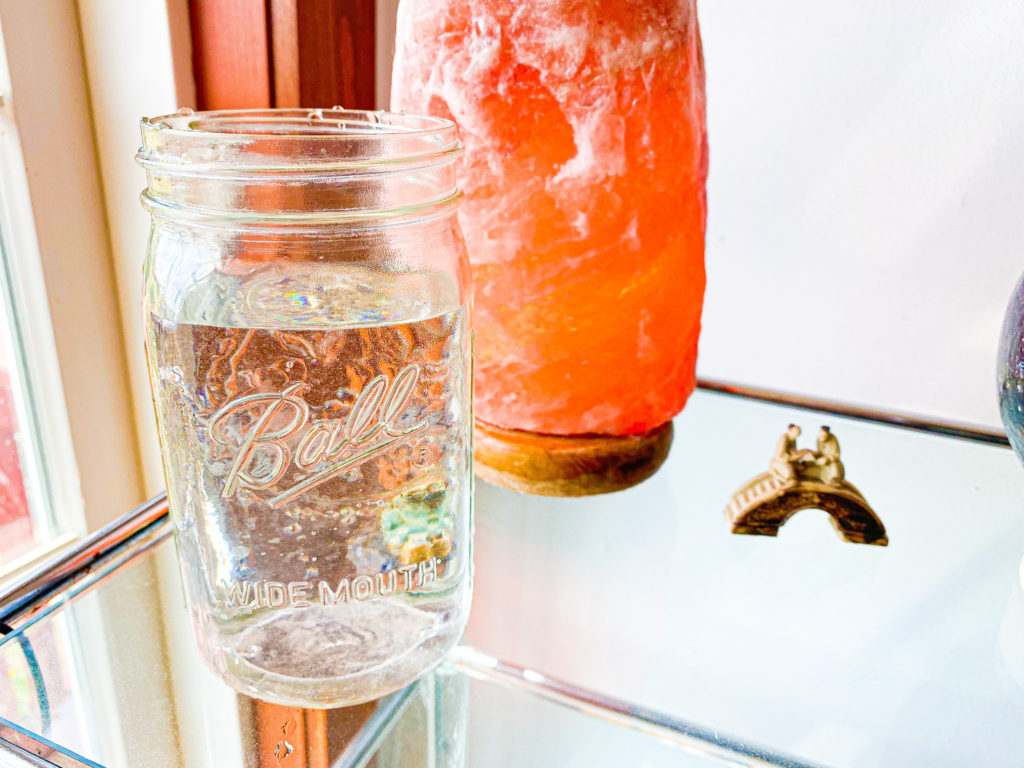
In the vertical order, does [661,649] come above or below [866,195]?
below

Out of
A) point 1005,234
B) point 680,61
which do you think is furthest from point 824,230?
point 680,61

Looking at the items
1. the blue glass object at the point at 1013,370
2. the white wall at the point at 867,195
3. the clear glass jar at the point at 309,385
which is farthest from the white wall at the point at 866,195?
the clear glass jar at the point at 309,385

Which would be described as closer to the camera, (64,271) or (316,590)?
(316,590)

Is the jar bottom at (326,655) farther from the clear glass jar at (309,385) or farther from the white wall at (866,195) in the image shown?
the white wall at (866,195)

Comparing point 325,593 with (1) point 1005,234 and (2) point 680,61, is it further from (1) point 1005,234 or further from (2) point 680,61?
(1) point 1005,234

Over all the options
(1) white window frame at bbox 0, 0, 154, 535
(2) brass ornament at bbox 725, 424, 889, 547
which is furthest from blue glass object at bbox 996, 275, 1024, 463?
(1) white window frame at bbox 0, 0, 154, 535

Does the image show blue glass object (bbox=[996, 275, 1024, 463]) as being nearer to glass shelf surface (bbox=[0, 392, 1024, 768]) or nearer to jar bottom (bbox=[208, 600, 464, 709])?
glass shelf surface (bbox=[0, 392, 1024, 768])

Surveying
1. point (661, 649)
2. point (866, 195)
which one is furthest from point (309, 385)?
point (866, 195)

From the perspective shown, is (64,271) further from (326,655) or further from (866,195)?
(866,195)
